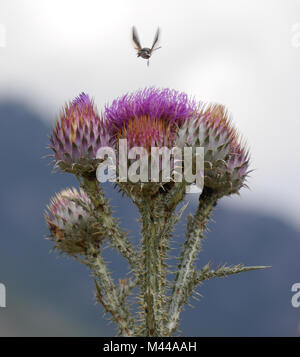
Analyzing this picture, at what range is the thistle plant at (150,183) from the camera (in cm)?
436

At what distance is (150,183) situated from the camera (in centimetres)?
420

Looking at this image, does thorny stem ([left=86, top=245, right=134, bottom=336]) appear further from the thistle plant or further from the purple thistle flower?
the purple thistle flower

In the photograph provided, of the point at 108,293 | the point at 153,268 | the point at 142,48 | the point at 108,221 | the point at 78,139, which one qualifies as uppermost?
the point at 142,48

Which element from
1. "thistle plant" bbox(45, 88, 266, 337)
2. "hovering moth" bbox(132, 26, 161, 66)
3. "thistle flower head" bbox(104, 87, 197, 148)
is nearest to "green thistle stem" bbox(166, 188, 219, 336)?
"thistle plant" bbox(45, 88, 266, 337)

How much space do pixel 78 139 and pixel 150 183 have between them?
0.87 m

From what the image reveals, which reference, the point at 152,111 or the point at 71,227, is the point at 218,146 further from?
the point at 71,227

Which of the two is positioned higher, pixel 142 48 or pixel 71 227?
pixel 142 48

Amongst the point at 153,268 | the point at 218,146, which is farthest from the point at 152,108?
the point at 153,268

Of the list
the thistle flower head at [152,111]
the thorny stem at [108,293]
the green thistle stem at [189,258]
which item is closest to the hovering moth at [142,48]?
the thistle flower head at [152,111]

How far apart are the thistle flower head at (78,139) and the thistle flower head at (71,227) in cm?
76

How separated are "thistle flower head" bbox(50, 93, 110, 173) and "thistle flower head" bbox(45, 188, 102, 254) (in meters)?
0.76

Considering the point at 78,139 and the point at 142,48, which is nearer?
the point at 78,139

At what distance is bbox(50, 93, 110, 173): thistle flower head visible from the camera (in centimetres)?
450

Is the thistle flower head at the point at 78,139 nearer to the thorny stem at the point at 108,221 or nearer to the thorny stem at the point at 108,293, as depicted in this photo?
the thorny stem at the point at 108,221
